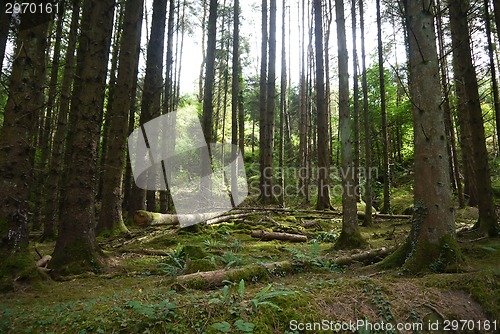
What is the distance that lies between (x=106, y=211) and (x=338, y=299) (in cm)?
705

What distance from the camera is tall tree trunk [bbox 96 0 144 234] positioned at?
8531 mm

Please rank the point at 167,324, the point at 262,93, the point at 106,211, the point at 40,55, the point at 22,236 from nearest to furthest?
the point at 167,324
the point at 22,236
the point at 40,55
the point at 106,211
the point at 262,93

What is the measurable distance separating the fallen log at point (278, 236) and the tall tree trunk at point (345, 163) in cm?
190

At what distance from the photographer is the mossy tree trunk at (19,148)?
13.8 feet

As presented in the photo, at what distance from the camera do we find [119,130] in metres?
8.88

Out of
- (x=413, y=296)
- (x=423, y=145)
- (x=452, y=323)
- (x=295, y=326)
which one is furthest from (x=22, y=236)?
(x=423, y=145)

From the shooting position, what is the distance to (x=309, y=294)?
11.5ft

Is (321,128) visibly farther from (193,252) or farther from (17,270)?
(17,270)

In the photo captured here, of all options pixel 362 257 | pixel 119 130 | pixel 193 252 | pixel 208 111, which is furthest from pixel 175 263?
pixel 208 111

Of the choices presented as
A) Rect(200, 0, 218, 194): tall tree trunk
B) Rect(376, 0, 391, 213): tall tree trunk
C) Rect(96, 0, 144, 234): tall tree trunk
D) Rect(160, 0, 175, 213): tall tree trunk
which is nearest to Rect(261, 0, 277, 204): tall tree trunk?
Rect(200, 0, 218, 194): tall tree trunk

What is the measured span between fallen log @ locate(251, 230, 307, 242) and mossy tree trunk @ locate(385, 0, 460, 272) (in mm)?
4229

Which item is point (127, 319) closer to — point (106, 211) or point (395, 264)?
point (395, 264)

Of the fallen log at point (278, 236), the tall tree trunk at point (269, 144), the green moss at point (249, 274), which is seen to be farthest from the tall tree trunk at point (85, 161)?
the tall tree trunk at point (269, 144)

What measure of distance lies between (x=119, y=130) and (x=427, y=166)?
7.69 m
